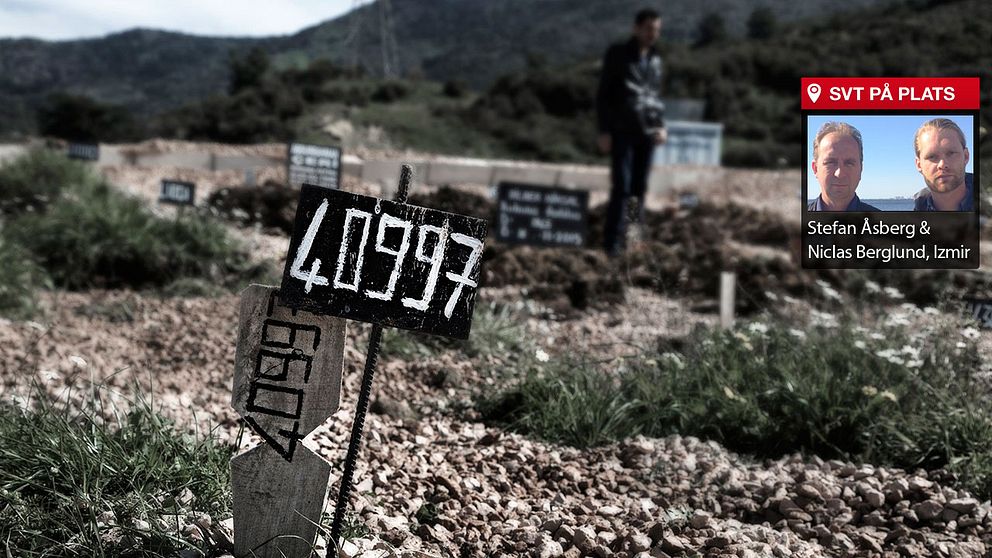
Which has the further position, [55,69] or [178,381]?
[55,69]

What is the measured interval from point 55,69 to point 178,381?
29031mm

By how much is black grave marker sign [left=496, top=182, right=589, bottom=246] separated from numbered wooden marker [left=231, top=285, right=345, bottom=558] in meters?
5.36

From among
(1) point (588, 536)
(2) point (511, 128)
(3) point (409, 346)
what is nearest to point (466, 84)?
(2) point (511, 128)

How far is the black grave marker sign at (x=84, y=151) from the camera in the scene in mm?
9781

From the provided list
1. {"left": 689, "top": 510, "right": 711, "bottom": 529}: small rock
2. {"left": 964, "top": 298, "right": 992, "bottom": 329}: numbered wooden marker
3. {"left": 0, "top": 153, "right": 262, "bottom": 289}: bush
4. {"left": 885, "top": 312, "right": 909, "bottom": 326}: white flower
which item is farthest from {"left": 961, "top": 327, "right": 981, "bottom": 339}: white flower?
{"left": 0, "top": 153, "right": 262, "bottom": 289}: bush

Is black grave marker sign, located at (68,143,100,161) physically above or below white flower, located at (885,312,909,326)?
above

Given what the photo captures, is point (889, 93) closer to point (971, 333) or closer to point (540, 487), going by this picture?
point (971, 333)

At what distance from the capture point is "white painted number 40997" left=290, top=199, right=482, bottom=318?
2305 mm

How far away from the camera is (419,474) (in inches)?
126

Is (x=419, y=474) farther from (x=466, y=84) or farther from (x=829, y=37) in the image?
(x=829, y=37)

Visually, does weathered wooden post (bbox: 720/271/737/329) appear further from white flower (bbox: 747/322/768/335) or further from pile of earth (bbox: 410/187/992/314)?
pile of earth (bbox: 410/187/992/314)

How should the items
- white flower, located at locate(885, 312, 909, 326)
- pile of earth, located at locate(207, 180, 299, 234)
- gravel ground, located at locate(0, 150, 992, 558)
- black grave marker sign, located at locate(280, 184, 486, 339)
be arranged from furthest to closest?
pile of earth, located at locate(207, 180, 299, 234)
white flower, located at locate(885, 312, 909, 326)
gravel ground, located at locate(0, 150, 992, 558)
black grave marker sign, located at locate(280, 184, 486, 339)

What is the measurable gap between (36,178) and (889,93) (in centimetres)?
764

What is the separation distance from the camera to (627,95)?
26.1 feet
